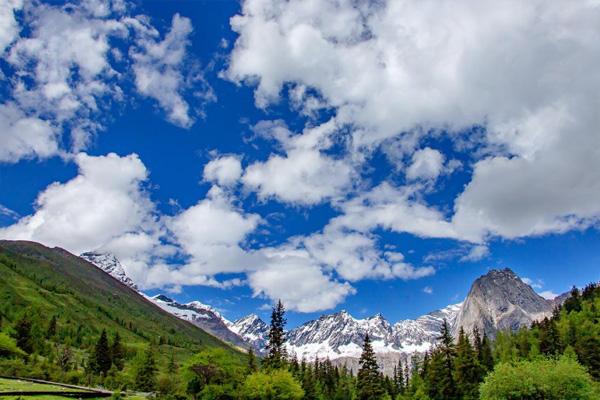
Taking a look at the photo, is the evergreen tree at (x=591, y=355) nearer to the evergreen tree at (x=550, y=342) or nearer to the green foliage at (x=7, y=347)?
the evergreen tree at (x=550, y=342)

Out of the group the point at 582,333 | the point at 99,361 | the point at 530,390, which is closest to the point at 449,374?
the point at 530,390

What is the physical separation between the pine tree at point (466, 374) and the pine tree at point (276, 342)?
Result: 37235 millimetres

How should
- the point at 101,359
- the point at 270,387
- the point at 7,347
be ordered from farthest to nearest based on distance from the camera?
1. the point at 101,359
2. the point at 7,347
3. the point at 270,387

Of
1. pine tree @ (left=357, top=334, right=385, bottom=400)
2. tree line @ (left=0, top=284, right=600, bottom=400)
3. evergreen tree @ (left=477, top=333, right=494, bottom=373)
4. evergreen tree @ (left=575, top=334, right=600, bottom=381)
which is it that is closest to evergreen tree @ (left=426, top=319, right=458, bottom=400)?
tree line @ (left=0, top=284, right=600, bottom=400)

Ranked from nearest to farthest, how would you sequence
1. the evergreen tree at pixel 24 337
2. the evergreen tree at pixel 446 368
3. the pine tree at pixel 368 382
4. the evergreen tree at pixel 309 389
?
1. the evergreen tree at pixel 446 368
2. the pine tree at pixel 368 382
3. the evergreen tree at pixel 309 389
4. the evergreen tree at pixel 24 337

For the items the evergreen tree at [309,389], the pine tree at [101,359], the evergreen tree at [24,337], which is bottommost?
the evergreen tree at [309,389]

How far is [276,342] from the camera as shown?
105562mm

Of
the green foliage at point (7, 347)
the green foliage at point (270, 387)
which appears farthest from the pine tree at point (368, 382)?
the green foliage at point (7, 347)

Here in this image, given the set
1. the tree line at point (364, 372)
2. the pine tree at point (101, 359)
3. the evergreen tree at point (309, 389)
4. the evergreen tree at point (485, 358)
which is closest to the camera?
the tree line at point (364, 372)

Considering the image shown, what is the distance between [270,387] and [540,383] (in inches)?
1872

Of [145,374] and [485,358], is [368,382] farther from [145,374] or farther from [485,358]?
[145,374]

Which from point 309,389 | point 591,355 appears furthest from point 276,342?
point 591,355

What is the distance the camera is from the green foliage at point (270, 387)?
94.1 metres

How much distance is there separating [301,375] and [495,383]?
72018 millimetres
